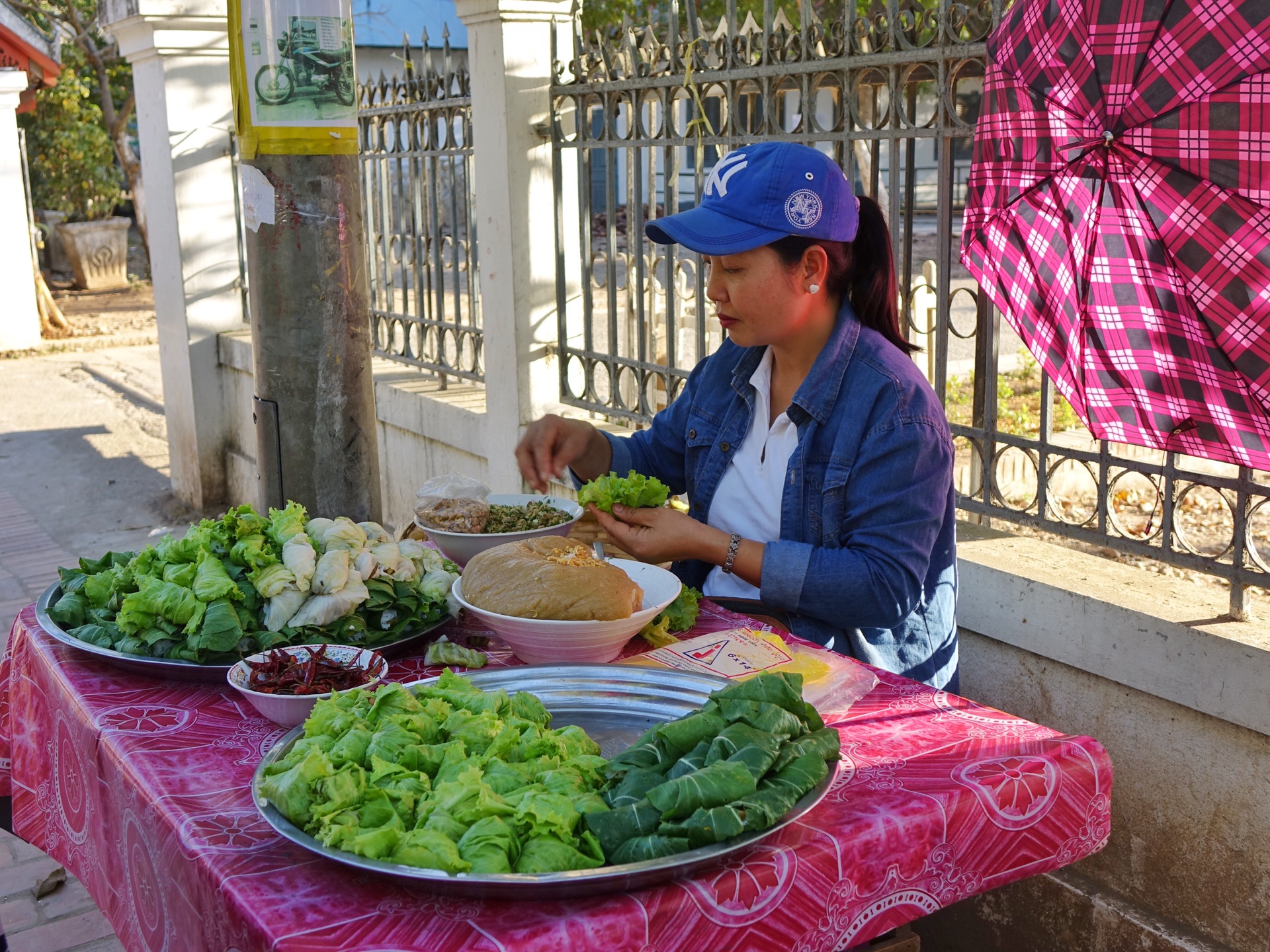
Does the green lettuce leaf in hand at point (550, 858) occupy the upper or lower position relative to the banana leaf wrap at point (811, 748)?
lower

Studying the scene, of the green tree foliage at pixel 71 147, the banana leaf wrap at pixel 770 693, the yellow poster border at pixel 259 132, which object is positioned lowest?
the banana leaf wrap at pixel 770 693

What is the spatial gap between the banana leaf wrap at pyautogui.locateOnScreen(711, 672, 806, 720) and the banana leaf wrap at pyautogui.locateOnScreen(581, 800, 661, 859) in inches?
9.9

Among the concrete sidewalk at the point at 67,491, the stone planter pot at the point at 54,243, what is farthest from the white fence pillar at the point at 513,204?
the stone planter pot at the point at 54,243

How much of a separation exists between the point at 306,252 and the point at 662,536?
4.51 ft

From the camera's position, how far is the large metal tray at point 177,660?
2035 millimetres

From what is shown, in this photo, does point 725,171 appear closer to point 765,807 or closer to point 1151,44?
point 1151,44

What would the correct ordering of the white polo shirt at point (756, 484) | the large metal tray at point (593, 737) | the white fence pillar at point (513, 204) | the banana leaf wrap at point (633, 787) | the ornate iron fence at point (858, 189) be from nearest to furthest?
1. the large metal tray at point (593, 737)
2. the banana leaf wrap at point (633, 787)
3. the white polo shirt at point (756, 484)
4. the ornate iron fence at point (858, 189)
5. the white fence pillar at point (513, 204)

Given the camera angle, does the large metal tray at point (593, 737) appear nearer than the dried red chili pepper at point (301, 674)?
Yes

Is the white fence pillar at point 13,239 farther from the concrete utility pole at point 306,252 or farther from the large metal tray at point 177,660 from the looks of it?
the large metal tray at point 177,660

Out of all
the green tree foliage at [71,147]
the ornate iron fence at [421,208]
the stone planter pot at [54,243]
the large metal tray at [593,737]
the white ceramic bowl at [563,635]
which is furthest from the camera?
the stone planter pot at [54,243]

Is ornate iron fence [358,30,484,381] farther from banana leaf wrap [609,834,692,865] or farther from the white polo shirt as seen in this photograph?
banana leaf wrap [609,834,692,865]

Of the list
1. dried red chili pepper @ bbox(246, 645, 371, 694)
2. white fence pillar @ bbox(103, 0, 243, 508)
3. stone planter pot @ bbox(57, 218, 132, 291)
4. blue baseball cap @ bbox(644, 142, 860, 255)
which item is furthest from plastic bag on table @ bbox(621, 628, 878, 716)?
stone planter pot @ bbox(57, 218, 132, 291)

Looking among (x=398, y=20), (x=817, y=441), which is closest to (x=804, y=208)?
(x=817, y=441)

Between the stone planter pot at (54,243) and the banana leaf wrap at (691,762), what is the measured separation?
2080 centimetres
